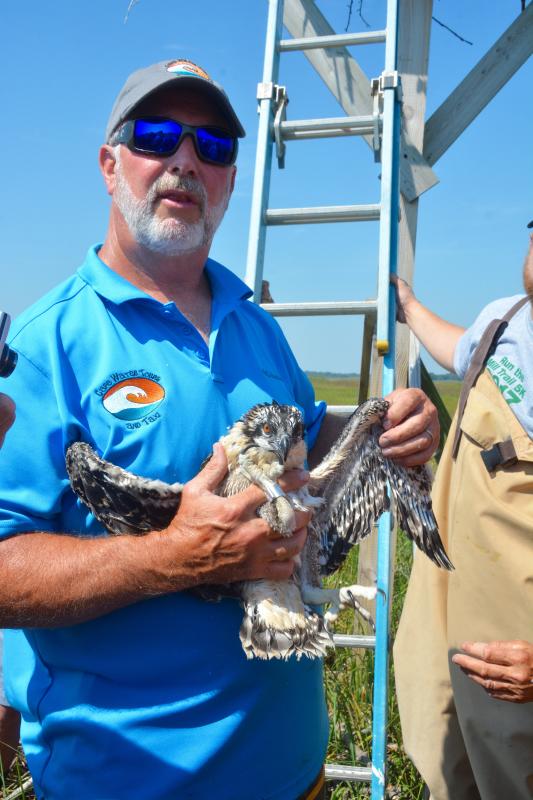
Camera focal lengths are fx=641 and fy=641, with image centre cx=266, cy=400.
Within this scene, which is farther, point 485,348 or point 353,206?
point 353,206

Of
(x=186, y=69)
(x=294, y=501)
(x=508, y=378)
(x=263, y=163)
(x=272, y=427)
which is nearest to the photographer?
(x=272, y=427)

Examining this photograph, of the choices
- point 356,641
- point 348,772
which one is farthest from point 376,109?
point 348,772

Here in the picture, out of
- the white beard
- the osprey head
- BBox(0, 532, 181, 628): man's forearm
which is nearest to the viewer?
BBox(0, 532, 181, 628): man's forearm

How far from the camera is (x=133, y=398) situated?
83.5 inches

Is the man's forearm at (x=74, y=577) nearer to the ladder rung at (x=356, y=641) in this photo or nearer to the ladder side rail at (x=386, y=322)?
the ladder side rail at (x=386, y=322)

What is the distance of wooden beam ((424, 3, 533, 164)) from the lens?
13.9 ft

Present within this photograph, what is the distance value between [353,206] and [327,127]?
61cm

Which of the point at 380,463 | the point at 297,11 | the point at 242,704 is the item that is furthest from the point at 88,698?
the point at 297,11

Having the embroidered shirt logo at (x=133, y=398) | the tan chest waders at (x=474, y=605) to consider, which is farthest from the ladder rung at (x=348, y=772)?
the embroidered shirt logo at (x=133, y=398)

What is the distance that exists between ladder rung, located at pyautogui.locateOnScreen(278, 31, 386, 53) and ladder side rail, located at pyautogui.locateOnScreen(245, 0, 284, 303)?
0.09m

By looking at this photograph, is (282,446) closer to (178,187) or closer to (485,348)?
(178,187)

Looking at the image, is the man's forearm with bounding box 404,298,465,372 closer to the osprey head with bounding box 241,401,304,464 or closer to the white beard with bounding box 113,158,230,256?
the osprey head with bounding box 241,401,304,464

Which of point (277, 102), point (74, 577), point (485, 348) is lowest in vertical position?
point (74, 577)

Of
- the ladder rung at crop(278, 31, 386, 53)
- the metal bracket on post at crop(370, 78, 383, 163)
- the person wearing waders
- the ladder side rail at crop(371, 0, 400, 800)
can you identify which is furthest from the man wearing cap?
the ladder rung at crop(278, 31, 386, 53)
